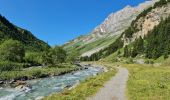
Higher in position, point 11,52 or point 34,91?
point 11,52

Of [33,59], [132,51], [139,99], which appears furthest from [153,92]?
[132,51]

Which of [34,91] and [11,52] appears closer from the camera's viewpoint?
[34,91]

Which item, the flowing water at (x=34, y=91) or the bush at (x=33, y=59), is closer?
the flowing water at (x=34, y=91)

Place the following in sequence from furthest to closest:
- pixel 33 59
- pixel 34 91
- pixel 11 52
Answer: pixel 33 59 → pixel 11 52 → pixel 34 91

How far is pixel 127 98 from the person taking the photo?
1319 inches

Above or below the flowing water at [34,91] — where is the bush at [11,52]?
above

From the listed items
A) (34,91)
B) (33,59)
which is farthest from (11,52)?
(34,91)

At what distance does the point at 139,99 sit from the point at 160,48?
434ft

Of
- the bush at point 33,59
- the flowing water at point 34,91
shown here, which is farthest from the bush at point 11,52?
the flowing water at point 34,91

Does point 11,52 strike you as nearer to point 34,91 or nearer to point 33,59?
point 33,59

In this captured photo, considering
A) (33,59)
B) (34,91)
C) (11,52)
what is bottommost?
(34,91)

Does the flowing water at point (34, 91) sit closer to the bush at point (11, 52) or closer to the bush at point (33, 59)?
the bush at point (11, 52)

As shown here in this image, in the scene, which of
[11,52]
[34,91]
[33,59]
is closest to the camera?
[34,91]

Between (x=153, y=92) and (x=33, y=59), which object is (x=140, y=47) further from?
(x=153, y=92)
